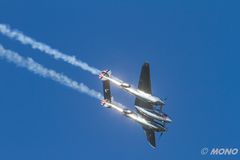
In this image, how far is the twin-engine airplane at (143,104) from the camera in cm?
12356

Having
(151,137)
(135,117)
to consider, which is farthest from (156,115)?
(151,137)

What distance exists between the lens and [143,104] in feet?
415

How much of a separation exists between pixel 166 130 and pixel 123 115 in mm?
7674

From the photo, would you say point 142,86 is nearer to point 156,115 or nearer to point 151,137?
point 156,115

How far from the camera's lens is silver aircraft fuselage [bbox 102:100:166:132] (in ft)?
407

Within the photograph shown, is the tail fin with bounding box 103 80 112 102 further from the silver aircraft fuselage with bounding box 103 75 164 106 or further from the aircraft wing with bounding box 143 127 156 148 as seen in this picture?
the aircraft wing with bounding box 143 127 156 148

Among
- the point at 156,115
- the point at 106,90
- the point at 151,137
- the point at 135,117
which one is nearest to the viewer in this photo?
the point at 156,115

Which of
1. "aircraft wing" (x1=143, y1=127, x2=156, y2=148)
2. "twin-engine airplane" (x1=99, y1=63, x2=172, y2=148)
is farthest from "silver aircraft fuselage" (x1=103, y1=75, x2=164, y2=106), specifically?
"aircraft wing" (x1=143, y1=127, x2=156, y2=148)

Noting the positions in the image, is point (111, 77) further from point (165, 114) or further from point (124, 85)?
point (165, 114)

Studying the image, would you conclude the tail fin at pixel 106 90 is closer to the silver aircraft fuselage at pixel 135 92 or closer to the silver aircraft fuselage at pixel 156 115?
the silver aircraft fuselage at pixel 135 92

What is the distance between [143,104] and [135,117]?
3.22 m

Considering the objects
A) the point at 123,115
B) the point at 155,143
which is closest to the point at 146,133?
the point at 155,143

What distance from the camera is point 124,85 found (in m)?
123

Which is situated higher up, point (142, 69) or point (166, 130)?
point (142, 69)
